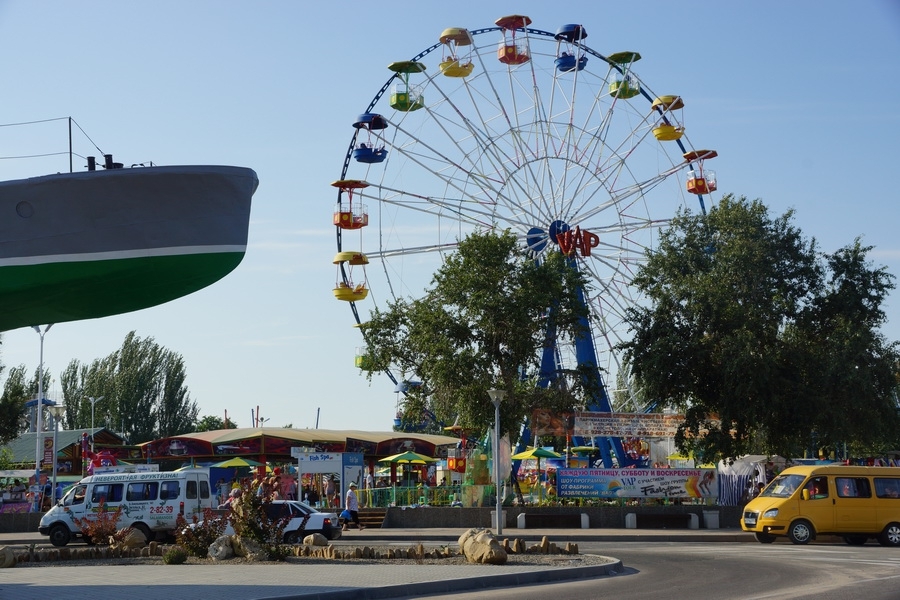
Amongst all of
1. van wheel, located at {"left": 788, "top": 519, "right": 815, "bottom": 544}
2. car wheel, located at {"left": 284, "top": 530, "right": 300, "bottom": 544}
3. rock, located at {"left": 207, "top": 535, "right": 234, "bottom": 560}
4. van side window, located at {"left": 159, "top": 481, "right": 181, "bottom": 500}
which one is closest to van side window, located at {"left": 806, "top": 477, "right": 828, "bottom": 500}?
van wheel, located at {"left": 788, "top": 519, "right": 815, "bottom": 544}

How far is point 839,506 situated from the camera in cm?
2588

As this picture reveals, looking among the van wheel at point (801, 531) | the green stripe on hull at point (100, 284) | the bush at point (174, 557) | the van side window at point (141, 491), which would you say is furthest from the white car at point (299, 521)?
the green stripe on hull at point (100, 284)

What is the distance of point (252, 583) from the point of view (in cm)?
1536

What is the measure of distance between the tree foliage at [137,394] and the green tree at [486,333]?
52.8m

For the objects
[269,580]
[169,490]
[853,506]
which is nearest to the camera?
[269,580]

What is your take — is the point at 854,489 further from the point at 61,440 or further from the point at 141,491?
the point at 61,440

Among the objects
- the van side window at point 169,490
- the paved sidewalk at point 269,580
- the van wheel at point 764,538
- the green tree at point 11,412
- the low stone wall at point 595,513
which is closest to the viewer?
the paved sidewalk at point 269,580

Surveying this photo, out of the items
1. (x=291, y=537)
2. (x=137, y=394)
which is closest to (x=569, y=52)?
(x=291, y=537)

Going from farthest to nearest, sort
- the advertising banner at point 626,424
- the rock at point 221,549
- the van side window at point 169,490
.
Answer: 1. the advertising banner at point 626,424
2. the van side window at point 169,490
3. the rock at point 221,549

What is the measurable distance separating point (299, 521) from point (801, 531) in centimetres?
1230

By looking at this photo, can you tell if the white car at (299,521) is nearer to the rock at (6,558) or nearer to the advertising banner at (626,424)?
the rock at (6,558)

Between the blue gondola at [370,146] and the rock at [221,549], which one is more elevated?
the blue gondola at [370,146]

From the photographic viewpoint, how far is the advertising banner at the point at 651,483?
3481 centimetres

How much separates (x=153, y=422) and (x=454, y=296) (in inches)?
2221
